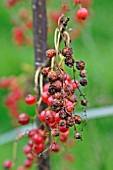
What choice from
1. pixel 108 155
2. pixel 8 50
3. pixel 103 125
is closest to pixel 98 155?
pixel 108 155

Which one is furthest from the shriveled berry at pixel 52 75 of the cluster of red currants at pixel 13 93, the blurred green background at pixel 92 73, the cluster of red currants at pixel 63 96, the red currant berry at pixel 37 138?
the cluster of red currants at pixel 13 93

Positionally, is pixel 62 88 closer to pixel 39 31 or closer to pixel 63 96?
pixel 63 96

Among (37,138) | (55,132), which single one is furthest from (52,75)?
(37,138)

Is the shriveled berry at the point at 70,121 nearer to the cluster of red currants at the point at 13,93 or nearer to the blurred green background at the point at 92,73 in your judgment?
the blurred green background at the point at 92,73

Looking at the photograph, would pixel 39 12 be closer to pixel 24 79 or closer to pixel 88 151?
pixel 24 79

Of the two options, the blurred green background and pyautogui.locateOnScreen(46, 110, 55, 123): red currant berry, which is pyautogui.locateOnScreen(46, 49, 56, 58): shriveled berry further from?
the blurred green background

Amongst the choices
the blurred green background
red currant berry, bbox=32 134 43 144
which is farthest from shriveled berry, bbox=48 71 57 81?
the blurred green background

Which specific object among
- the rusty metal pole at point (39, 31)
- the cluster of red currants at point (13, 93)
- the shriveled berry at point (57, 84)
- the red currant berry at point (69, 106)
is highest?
the cluster of red currants at point (13, 93)

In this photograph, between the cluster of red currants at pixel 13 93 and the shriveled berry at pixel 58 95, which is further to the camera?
the cluster of red currants at pixel 13 93

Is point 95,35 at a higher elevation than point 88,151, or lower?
higher
